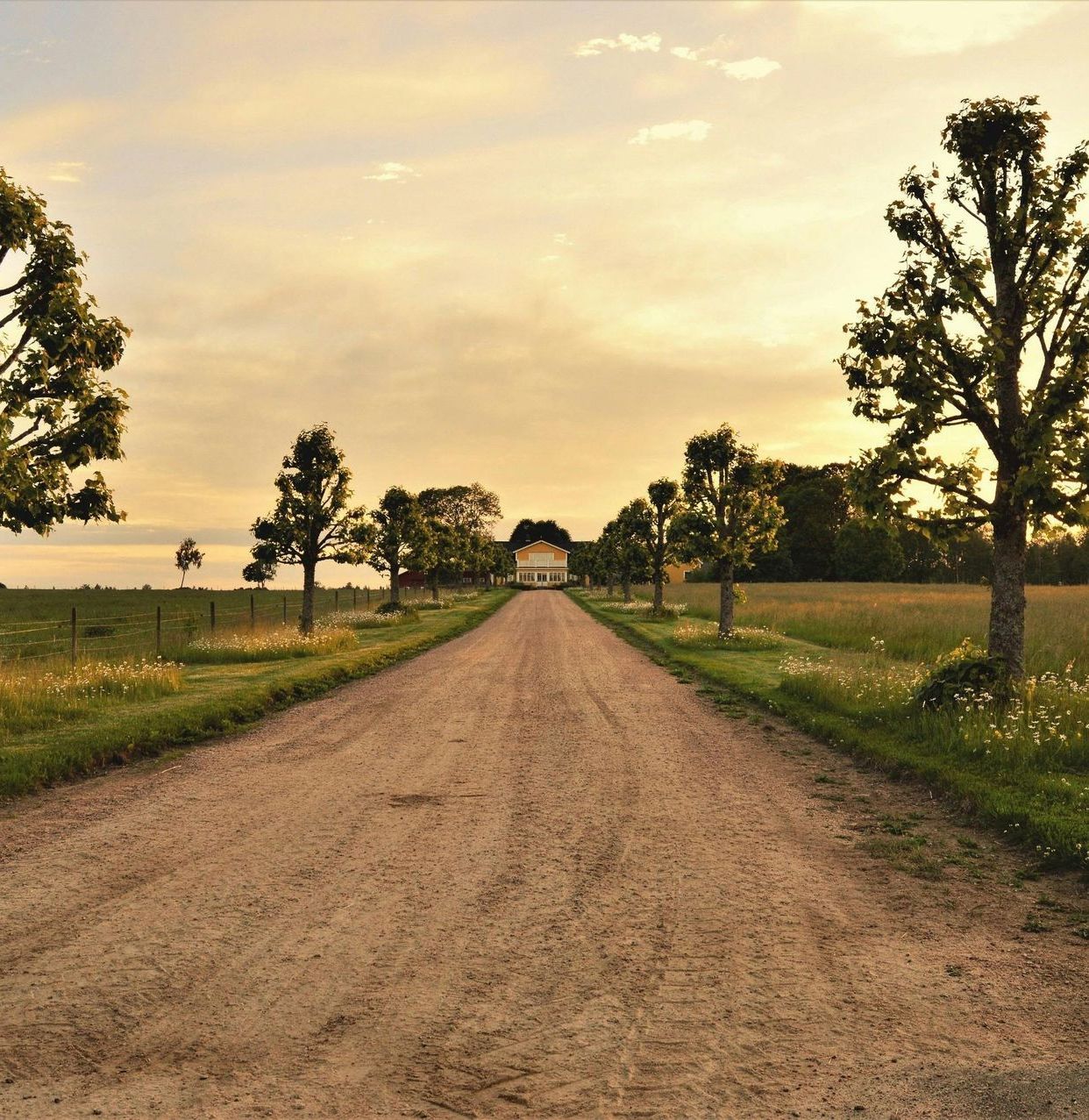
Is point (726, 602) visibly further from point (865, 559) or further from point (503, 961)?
point (865, 559)

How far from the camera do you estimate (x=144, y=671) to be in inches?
690

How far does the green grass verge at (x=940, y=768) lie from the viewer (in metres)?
8.09

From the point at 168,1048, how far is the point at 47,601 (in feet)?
213

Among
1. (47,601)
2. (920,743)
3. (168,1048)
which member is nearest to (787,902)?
(168,1048)

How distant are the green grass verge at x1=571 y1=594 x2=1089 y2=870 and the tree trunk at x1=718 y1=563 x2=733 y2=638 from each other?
767 centimetres

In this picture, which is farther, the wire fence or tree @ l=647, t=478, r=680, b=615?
tree @ l=647, t=478, r=680, b=615

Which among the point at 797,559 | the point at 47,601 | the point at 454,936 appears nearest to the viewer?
the point at 454,936

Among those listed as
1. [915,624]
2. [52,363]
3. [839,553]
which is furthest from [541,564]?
[52,363]

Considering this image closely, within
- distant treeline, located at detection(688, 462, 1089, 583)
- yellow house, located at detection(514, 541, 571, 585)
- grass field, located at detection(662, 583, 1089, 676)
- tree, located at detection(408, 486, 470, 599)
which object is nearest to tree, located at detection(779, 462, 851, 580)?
distant treeline, located at detection(688, 462, 1089, 583)

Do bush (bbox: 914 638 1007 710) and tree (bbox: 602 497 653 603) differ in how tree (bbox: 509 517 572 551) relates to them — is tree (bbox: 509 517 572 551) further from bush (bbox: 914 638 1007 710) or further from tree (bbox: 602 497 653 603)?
bush (bbox: 914 638 1007 710)

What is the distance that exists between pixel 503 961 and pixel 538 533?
171 metres

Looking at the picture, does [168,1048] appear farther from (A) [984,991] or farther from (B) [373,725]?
(B) [373,725]

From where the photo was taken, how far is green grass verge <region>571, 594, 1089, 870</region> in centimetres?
809

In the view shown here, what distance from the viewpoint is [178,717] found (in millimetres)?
14086
